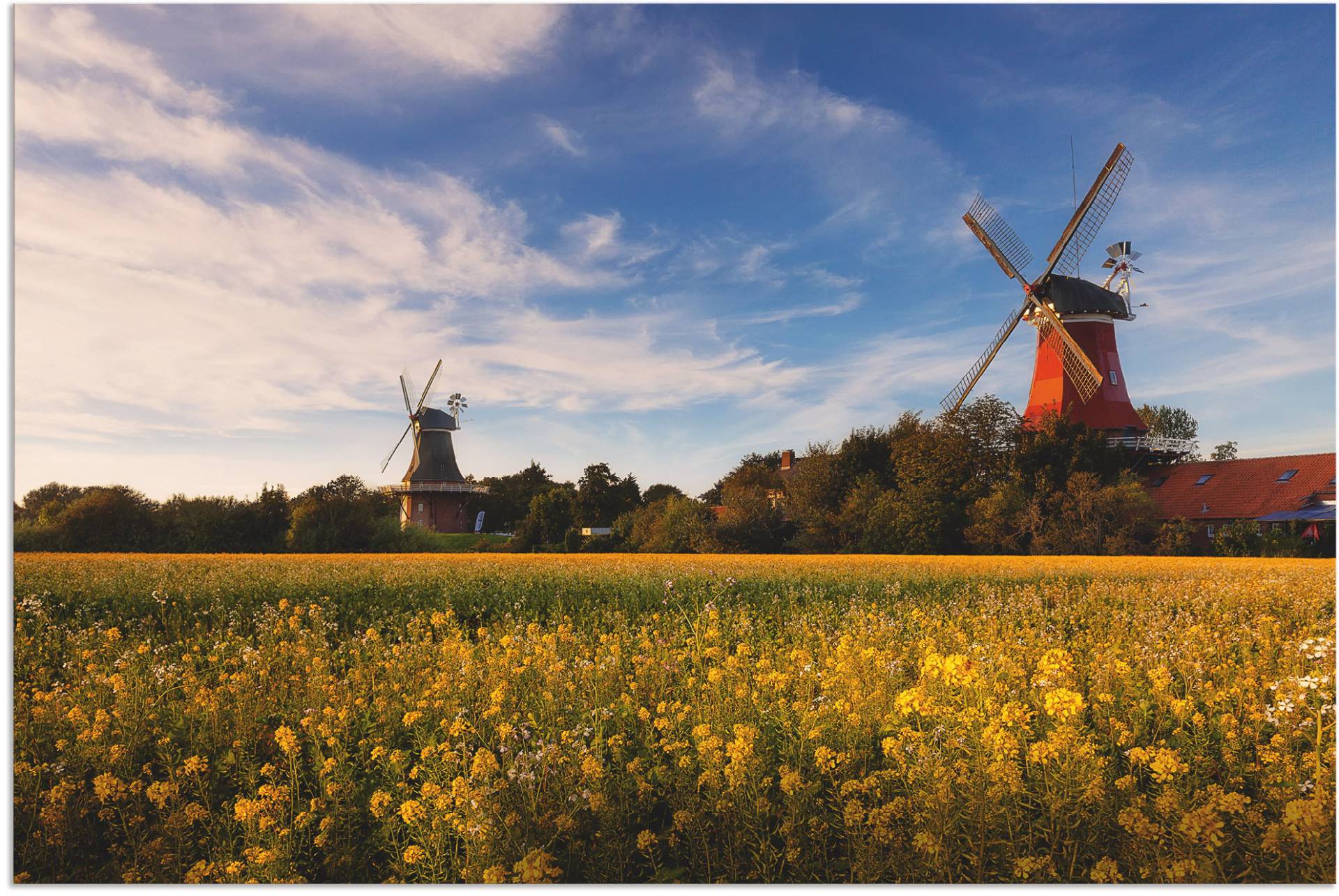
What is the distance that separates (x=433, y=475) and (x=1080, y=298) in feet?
141

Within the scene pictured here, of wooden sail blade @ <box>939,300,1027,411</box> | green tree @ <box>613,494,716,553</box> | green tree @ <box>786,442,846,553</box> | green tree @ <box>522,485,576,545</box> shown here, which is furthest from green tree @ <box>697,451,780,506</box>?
wooden sail blade @ <box>939,300,1027,411</box>

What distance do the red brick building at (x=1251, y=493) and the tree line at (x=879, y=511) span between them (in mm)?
1552

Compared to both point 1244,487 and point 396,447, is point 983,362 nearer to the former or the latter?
point 1244,487

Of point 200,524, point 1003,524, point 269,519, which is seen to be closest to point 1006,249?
point 1003,524

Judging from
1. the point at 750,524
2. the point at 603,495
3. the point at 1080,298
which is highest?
the point at 1080,298

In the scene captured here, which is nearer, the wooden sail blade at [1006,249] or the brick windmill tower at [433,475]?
the wooden sail blade at [1006,249]

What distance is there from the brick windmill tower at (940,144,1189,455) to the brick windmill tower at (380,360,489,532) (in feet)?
113

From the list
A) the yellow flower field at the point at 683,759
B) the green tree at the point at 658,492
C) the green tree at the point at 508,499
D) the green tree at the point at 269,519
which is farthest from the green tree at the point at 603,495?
the yellow flower field at the point at 683,759

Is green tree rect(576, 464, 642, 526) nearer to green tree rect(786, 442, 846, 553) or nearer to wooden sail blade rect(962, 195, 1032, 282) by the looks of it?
green tree rect(786, 442, 846, 553)

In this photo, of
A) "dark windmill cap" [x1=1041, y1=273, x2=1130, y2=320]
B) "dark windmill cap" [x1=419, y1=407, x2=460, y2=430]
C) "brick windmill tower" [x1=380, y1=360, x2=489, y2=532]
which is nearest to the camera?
"dark windmill cap" [x1=1041, y1=273, x2=1130, y2=320]

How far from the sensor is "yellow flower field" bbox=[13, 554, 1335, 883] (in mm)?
3420

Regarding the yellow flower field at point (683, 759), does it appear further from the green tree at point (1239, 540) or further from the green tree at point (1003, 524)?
the green tree at point (1239, 540)

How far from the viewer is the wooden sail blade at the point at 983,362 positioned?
1544 inches

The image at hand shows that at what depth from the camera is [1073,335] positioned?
126 feet
